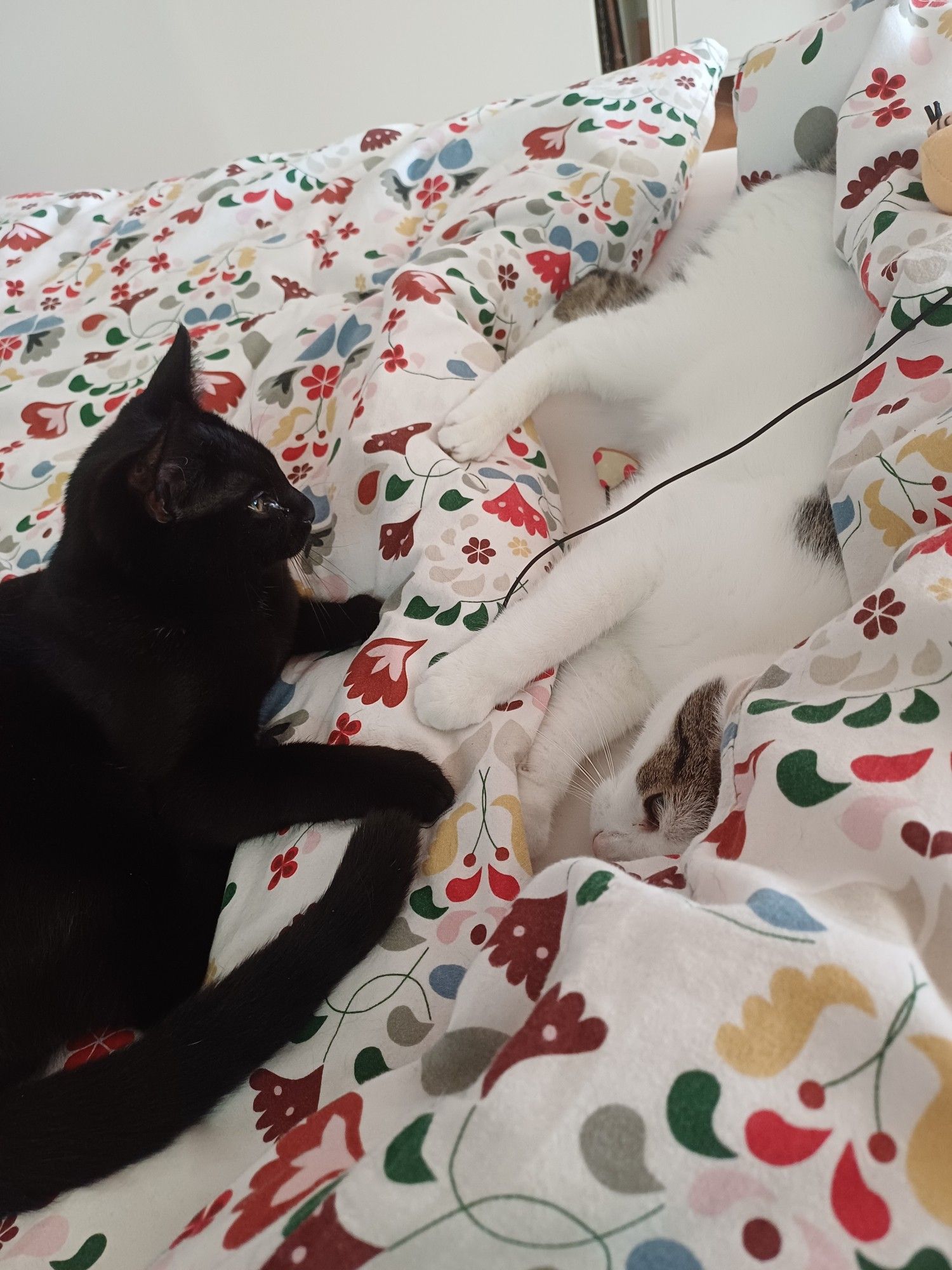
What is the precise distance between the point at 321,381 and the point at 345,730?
741 millimetres

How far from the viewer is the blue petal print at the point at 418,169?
1.79 m

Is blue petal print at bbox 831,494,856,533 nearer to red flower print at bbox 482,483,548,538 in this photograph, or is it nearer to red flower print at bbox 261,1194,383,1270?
red flower print at bbox 482,483,548,538

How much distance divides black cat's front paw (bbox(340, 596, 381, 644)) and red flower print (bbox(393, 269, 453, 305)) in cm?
52

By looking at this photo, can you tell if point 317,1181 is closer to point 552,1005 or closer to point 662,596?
point 552,1005

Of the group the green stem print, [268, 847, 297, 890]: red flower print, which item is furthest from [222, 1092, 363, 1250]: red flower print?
[268, 847, 297, 890]: red flower print

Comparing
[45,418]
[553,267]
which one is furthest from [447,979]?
[45,418]

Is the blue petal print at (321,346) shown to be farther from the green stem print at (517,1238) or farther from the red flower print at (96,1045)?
the green stem print at (517,1238)

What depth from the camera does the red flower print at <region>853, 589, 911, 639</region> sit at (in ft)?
2.07

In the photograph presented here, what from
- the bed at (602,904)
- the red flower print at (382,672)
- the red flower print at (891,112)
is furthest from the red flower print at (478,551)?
the red flower print at (891,112)

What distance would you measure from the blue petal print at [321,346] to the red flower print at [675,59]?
958 millimetres

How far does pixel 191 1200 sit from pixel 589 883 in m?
0.47

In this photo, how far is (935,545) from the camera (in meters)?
0.65

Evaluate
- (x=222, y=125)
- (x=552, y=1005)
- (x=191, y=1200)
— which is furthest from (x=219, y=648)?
(x=222, y=125)

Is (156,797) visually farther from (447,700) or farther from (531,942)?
(531,942)
